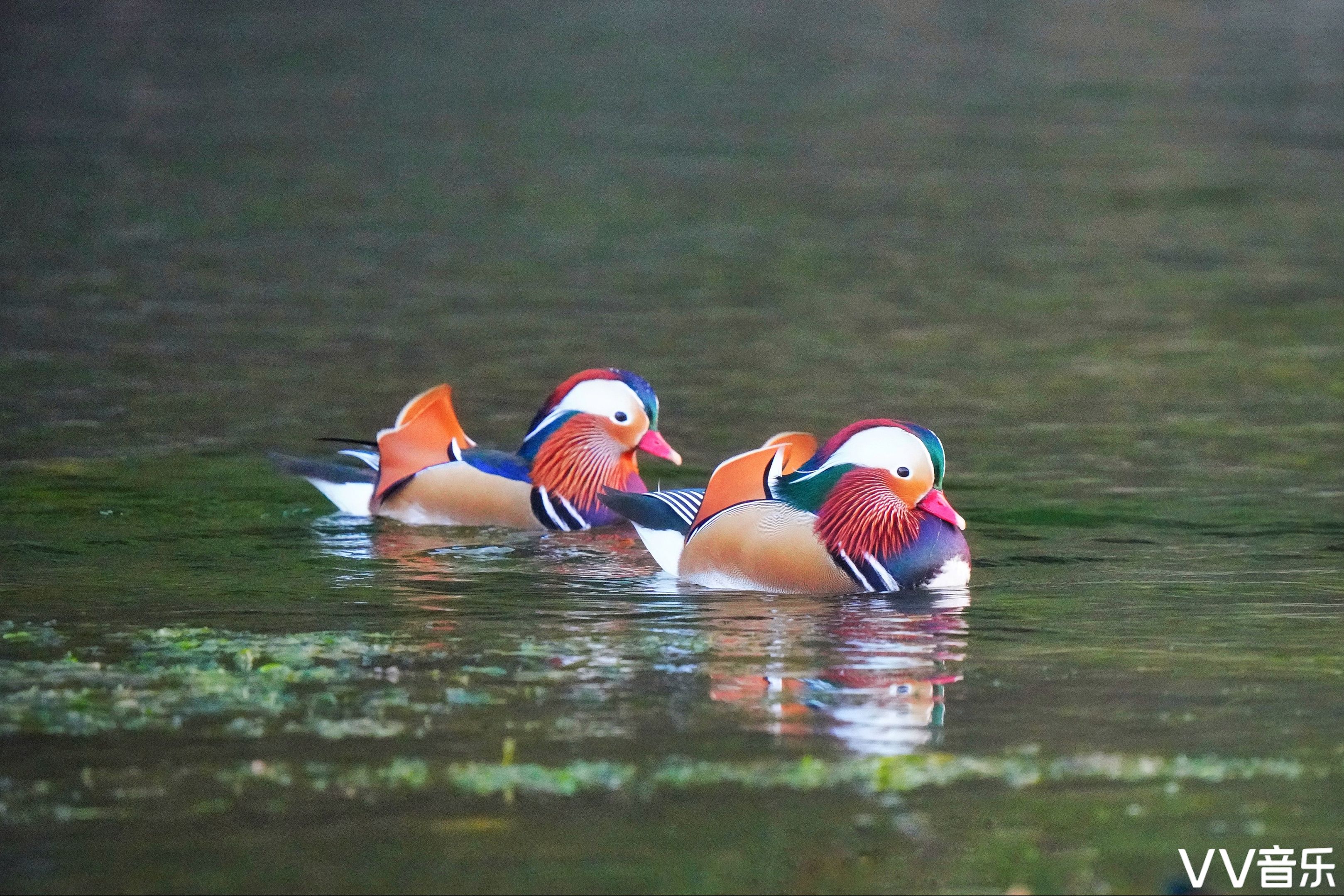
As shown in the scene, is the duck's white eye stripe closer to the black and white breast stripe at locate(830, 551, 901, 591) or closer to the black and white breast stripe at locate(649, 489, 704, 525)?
the black and white breast stripe at locate(830, 551, 901, 591)

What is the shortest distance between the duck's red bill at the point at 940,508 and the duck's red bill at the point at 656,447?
86.3 inches

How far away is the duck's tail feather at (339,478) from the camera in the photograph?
12.8m

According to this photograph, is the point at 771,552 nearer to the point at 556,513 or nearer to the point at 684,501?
the point at 684,501

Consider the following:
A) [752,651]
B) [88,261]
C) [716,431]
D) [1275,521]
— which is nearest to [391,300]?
[88,261]

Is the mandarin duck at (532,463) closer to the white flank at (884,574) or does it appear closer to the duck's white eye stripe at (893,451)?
the duck's white eye stripe at (893,451)

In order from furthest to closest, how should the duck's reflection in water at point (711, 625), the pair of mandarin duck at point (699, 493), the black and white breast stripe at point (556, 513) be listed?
the black and white breast stripe at point (556, 513) < the pair of mandarin duck at point (699, 493) < the duck's reflection in water at point (711, 625)

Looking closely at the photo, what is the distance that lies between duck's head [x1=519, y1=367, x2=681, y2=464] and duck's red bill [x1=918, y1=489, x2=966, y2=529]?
2237mm

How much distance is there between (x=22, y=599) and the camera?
409 inches

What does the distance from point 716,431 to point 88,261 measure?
30.2 feet

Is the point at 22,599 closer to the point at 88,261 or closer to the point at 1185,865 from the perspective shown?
the point at 1185,865

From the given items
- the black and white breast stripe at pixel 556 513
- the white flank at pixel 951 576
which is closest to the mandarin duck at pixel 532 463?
the black and white breast stripe at pixel 556 513

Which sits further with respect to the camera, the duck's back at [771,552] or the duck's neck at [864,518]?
the duck's back at [771,552]

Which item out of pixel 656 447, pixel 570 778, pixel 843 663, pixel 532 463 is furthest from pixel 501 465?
pixel 570 778

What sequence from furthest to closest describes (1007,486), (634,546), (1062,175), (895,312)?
(1062,175), (895,312), (1007,486), (634,546)
